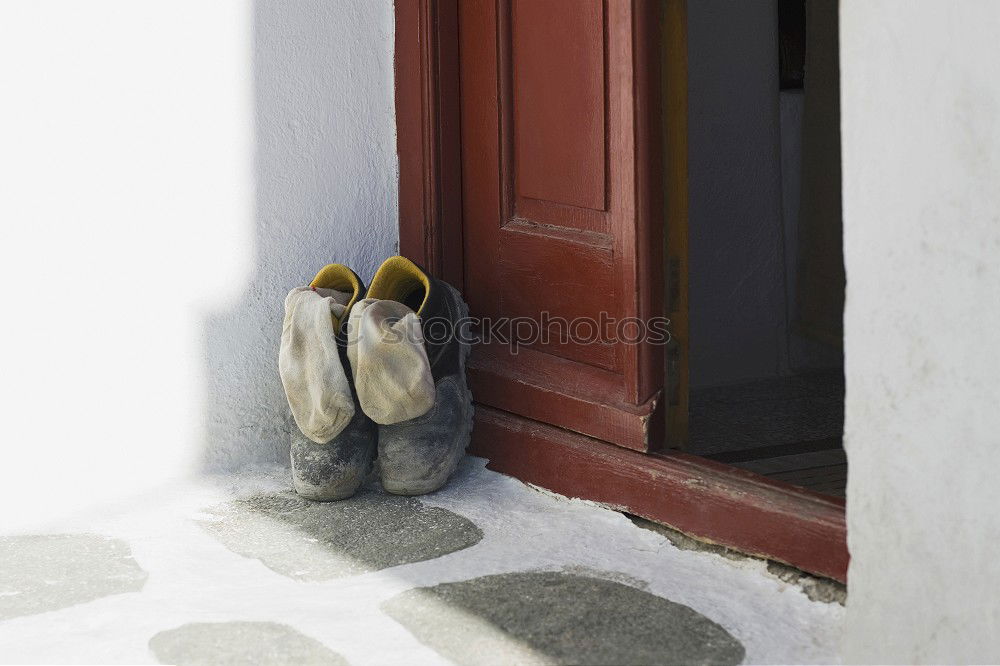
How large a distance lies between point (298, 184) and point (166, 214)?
298mm

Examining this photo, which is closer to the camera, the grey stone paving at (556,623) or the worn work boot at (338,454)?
the grey stone paving at (556,623)

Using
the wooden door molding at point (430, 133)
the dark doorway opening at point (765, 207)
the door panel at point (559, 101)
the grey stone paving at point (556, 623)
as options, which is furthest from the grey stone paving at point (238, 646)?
the dark doorway opening at point (765, 207)

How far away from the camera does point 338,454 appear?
7.41 ft

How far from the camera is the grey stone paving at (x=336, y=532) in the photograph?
1975 millimetres

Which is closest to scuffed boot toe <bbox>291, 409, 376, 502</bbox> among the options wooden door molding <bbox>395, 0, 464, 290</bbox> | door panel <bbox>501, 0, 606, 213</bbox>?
wooden door molding <bbox>395, 0, 464, 290</bbox>

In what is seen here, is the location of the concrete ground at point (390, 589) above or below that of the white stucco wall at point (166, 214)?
below

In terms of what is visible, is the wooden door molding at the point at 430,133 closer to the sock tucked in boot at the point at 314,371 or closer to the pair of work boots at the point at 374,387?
the pair of work boots at the point at 374,387

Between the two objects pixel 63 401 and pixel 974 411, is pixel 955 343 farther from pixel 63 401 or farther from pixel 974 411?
pixel 63 401

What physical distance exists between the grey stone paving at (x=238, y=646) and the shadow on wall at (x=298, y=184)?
821 millimetres

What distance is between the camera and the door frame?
6.11 ft

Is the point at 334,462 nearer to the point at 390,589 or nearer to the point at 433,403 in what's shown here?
the point at 433,403

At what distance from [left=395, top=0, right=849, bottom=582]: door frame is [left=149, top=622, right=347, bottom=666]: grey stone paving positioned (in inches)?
28.0

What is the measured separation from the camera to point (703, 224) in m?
3.39

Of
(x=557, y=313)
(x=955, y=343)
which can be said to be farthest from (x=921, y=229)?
(x=557, y=313)
